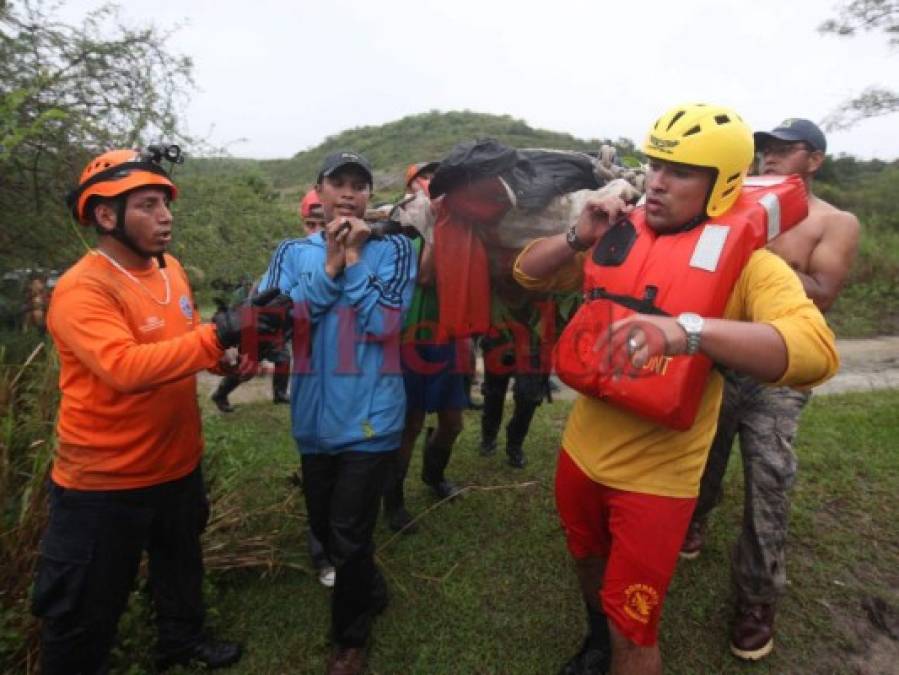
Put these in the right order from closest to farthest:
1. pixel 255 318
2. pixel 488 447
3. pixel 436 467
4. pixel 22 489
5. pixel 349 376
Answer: pixel 255 318
pixel 349 376
pixel 22 489
pixel 436 467
pixel 488 447

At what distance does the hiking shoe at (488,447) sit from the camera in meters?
5.18

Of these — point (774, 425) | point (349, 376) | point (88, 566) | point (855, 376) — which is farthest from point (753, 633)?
point (855, 376)

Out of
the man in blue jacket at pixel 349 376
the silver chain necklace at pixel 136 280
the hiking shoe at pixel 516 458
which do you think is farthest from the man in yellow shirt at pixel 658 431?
the hiking shoe at pixel 516 458

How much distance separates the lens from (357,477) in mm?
2541

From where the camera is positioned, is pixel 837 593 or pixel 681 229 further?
pixel 837 593

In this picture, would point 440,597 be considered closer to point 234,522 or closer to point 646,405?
point 234,522

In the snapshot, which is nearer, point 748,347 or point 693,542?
point 748,347

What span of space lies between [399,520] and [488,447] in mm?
1457

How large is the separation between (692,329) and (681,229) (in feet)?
2.06

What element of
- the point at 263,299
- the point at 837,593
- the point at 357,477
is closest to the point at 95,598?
the point at 357,477

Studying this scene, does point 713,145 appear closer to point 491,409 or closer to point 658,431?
point 658,431

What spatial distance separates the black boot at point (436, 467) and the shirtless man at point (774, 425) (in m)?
1.78

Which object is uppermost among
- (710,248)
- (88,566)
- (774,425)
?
(710,248)

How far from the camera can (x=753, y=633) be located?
2852mm
